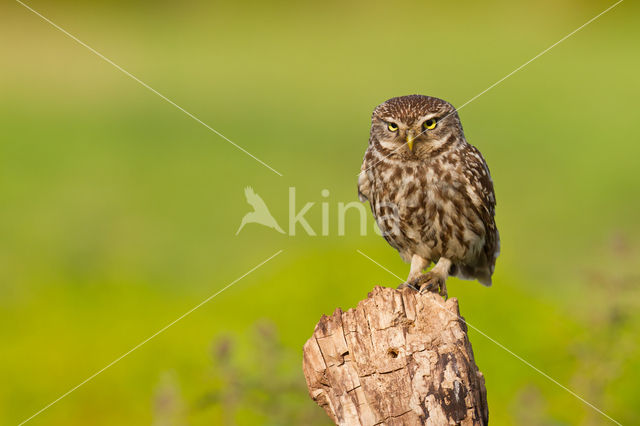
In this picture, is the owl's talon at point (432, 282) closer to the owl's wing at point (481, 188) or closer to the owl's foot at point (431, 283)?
the owl's foot at point (431, 283)

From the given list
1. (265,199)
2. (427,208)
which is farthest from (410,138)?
(265,199)

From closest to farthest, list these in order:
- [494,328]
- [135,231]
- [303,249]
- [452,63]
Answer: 1. [494,328]
2. [303,249]
3. [135,231]
4. [452,63]

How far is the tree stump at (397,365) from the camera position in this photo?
9.86 feet

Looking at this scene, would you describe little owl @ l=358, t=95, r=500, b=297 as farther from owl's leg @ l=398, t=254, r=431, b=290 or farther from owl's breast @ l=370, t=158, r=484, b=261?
owl's leg @ l=398, t=254, r=431, b=290

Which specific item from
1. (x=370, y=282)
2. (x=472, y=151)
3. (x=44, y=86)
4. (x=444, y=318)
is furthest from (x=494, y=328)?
(x=44, y=86)

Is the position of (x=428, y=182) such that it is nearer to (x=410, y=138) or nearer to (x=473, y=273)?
(x=410, y=138)

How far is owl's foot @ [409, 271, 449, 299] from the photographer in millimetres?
5266

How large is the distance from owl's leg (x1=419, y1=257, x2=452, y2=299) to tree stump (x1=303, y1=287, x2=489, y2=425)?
1923 millimetres

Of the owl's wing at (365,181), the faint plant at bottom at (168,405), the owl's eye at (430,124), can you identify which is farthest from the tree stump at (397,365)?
the owl's wing at (365,181)

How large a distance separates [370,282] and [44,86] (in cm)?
1047

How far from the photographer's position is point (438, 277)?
5.42 m

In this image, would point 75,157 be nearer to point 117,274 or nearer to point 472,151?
point 117,274

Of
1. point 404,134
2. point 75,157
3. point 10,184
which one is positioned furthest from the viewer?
point 75,157

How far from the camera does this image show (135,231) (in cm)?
947
